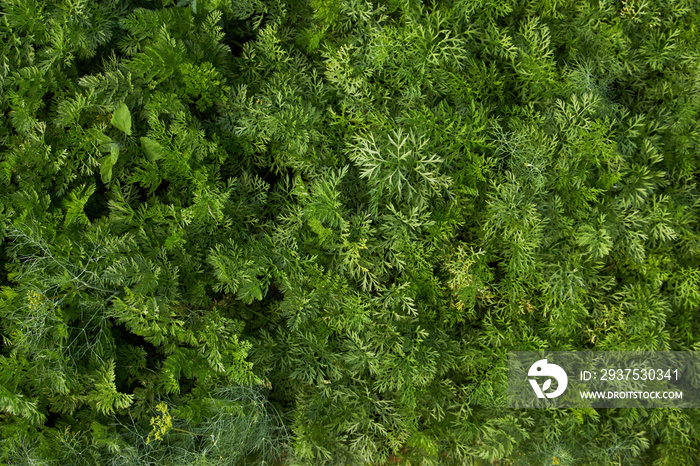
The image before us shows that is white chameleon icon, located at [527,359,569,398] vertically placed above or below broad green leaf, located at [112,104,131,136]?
below

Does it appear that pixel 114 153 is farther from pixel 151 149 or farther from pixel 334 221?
pixel 334 221

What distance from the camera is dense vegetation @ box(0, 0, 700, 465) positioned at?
7.20 ft

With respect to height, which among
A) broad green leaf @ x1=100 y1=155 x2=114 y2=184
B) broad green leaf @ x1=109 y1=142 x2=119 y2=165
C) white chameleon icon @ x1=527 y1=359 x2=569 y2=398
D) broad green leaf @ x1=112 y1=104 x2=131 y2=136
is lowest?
white chameleon icon @ x1=527 y1=359 x2=569 y2=398

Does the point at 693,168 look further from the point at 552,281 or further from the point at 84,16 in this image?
the point at 84,16

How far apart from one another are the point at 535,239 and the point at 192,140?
Answer: 73.0 inches

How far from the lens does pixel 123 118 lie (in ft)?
7.22

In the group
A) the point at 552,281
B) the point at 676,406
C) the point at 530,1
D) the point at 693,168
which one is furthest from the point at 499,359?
the point at 530,1

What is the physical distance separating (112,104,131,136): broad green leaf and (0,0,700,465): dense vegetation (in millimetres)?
11

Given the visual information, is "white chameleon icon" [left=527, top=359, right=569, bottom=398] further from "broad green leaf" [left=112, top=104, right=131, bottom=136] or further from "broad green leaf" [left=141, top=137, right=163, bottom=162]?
"broad green leaf" [left=112, top=104, right=131, bottom=136]

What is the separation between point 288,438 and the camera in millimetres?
2451

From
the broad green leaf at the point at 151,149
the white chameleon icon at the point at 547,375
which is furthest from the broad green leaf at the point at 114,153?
the white chameleon icon at the point at 547,375

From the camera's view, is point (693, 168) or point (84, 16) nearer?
point (84, 16)

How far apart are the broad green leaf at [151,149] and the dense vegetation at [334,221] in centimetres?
1

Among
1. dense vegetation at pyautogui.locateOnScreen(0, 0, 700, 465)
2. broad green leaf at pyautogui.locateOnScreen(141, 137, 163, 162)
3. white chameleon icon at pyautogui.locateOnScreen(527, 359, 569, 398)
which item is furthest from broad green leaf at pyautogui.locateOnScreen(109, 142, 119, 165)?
white chameleon icon at pyautogui.locateOnScreen(527, 359, 569, 398)
